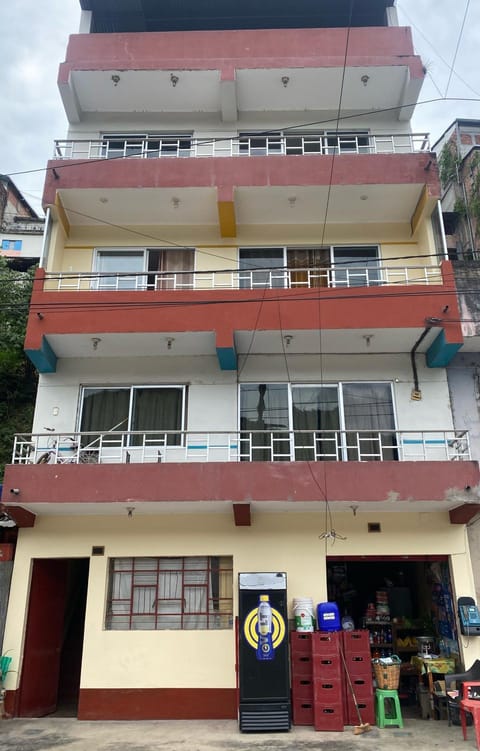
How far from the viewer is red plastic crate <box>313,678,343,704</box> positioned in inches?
335

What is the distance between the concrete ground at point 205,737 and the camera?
773 centimetres

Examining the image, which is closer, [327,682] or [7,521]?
[327,682]

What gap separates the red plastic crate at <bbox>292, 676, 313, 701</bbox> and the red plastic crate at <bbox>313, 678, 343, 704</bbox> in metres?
0.22

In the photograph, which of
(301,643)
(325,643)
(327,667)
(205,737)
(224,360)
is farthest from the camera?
(224,360)

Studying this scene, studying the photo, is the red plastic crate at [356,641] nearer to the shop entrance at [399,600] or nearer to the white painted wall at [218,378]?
the shop entrance at [399,600]

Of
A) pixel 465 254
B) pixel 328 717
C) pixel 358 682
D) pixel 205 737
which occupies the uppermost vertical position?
pixel 465 254

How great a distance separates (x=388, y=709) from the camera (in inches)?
348

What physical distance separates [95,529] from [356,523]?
4.88 metres

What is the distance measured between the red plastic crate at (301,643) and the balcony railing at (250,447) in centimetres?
324

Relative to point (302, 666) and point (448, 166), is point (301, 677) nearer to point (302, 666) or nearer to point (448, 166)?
point (302, 666)

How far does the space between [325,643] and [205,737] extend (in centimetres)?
227

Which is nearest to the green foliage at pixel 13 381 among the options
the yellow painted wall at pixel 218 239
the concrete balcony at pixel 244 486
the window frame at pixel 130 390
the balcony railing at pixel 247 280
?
the yellow painted wall at pixel 218 239

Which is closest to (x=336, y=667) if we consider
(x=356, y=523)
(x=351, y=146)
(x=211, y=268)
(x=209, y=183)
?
(x=356, y=523)

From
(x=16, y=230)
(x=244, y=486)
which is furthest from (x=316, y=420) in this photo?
(x=16, y=230)
